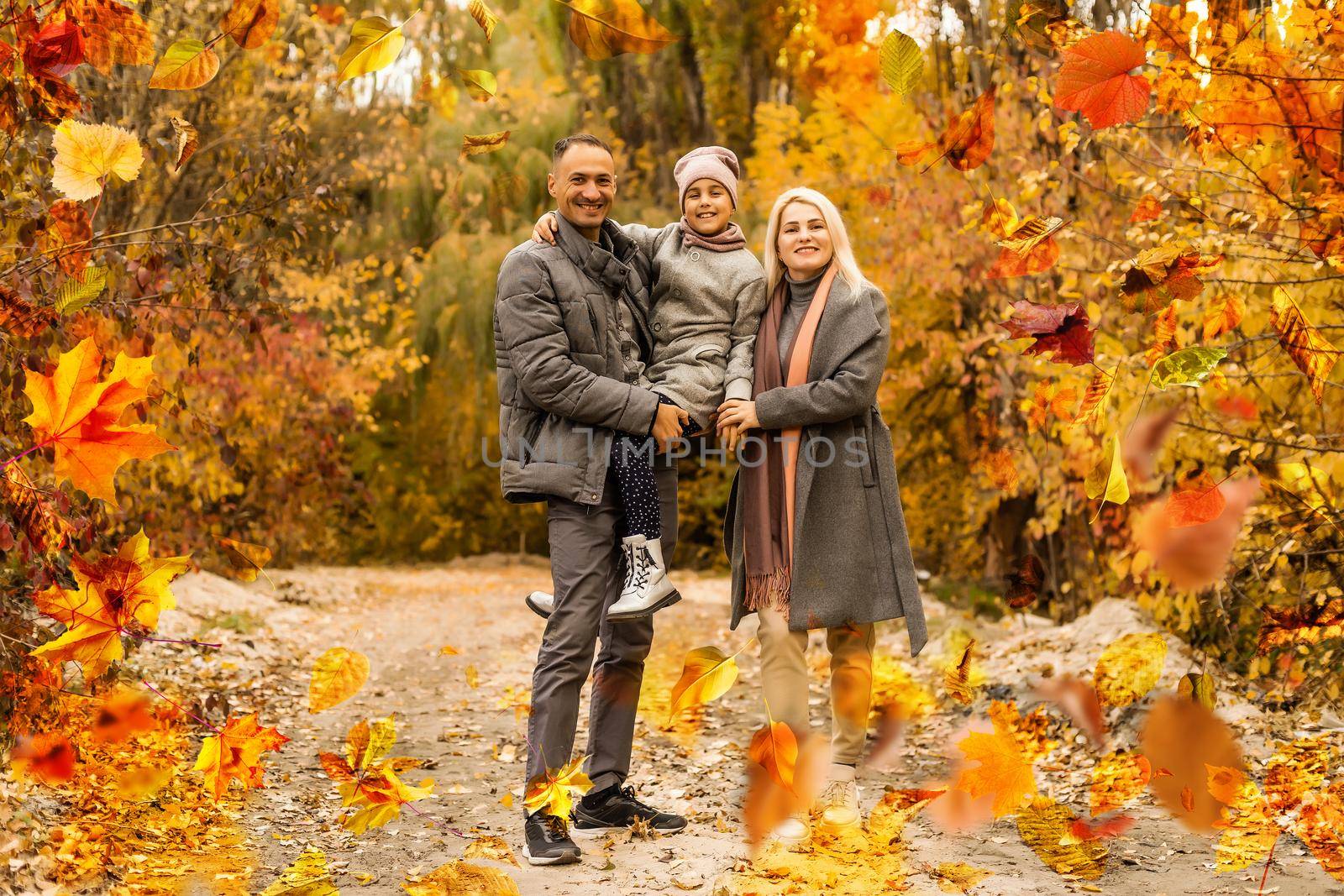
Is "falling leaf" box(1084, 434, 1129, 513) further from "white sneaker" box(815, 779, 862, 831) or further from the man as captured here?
"white sneaker" box(815, 779, 862, 831)

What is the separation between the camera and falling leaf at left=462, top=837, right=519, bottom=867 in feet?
10.5

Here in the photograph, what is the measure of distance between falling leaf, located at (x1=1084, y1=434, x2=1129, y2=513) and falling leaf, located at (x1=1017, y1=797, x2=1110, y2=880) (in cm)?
133

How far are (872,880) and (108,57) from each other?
2724 millimetres

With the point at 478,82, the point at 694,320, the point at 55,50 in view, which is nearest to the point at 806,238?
the point at 694,320

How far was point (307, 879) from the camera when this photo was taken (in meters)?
3.12

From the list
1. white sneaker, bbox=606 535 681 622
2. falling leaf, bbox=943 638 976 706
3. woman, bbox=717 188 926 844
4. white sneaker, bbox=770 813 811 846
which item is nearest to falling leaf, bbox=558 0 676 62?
woman, bbox=717 188 926 844

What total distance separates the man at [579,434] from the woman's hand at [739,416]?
13 cm

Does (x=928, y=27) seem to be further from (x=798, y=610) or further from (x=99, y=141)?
(x=99, y=141)

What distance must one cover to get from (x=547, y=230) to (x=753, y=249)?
8.05 metres

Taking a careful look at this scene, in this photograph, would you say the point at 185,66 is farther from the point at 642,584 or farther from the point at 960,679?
the point at 960,679

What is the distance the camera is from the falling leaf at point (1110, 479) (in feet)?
7.09

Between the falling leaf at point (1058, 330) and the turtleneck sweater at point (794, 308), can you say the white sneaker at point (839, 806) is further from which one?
the falling leaf at point (1058, 330)

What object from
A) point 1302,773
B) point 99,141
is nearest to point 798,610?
point 1302,773

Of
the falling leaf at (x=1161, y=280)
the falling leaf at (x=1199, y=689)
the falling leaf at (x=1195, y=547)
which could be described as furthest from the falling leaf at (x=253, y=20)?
the falling leaf at (x=1199, y=689)
